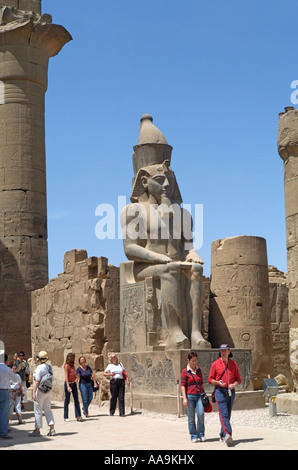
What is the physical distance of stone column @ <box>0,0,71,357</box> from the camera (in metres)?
20.6

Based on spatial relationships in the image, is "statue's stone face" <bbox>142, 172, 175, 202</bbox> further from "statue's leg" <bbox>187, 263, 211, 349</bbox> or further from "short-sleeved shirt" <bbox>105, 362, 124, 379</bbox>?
"short-sleeved shirt" <bbox>105, 362, 124, 379</bbox>

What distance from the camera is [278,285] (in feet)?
53.6

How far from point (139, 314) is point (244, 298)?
3.38 metres

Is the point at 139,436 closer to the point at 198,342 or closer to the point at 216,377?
the point at 216,377

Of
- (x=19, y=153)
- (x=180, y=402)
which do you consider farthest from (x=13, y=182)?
(x=180, y=402)

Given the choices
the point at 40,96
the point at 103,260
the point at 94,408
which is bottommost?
the point at 94,408

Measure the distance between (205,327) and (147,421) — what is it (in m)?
4.36

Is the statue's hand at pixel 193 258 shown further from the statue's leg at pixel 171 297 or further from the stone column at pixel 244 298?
the stone column at pixel 244 298

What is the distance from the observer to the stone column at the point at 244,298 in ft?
46.6

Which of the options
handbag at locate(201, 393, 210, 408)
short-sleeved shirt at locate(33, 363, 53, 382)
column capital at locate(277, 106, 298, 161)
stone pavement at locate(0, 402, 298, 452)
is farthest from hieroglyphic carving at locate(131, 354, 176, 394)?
column capital at locate(277, 106, 298, 161)

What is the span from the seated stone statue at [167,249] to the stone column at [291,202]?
2.05 meters

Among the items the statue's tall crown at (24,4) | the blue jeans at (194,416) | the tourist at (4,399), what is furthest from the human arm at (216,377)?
the statue's tall crown at (24,4)
